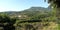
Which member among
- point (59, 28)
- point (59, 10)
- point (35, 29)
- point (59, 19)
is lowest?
point (35, 29)

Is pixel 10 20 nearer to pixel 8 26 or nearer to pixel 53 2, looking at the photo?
pixel 8 26

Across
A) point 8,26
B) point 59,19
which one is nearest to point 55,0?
point 59,19

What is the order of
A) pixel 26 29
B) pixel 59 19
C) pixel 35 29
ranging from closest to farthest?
pixel 59 19 → pixel 26 29 → pixel 35 29

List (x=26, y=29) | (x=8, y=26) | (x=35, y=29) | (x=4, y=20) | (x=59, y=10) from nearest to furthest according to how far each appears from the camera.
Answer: (x=59, y=10) → (x=26, y=29) → (x=35, y=29) → (x=8, y=26) → (x=4, y=20)

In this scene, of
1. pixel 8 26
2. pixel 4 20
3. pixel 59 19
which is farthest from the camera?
pixel 4 20

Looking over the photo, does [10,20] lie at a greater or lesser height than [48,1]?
lesser

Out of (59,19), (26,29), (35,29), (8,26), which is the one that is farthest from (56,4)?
(8,26)

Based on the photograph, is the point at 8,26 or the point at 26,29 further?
the point at 8,26

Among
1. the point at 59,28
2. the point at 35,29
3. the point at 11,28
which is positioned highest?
the point at 59,28

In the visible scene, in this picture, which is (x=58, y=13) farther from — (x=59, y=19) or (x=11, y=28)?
(x=11, y=28)
